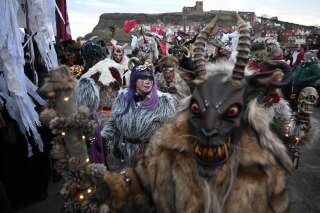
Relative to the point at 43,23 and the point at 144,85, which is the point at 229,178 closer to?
the point at 144,85

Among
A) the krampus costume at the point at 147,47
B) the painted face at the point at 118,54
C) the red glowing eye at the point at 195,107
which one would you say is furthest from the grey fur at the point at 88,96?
the krampus costume at the point at 147,47

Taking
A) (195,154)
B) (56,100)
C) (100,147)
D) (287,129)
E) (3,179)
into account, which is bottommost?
(3,179)

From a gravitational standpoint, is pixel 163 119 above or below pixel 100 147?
above

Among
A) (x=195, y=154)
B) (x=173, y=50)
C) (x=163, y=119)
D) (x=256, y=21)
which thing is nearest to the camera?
(x=195, y=154)

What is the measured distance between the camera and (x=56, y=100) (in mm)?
2102

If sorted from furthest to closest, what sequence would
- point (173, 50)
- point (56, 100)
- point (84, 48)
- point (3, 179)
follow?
1. point (173, 50)
2. point (84, 48)
3. point (3, 179)
4. point (56, 100)

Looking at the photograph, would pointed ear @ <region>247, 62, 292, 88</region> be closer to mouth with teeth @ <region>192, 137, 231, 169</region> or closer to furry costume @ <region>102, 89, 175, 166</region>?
mouth with teeth @ <region>192, 137, 231, 169</region>

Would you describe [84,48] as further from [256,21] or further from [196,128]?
[256,21]

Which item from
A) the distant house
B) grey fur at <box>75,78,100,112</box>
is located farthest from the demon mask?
the distant house

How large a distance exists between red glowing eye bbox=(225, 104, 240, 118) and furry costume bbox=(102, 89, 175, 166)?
178 cm

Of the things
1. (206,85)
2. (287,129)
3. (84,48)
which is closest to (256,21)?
(84,48)

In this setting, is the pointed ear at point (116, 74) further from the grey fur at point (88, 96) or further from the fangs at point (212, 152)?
the fangs at point (212, 152)

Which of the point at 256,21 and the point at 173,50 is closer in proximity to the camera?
the point at 173,50

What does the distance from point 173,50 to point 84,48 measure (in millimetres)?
2608
